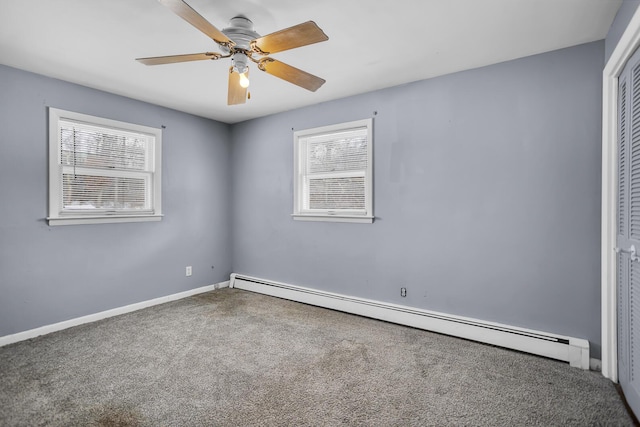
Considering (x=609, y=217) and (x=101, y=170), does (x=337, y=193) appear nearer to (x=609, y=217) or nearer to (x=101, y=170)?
(x=609, y=217)

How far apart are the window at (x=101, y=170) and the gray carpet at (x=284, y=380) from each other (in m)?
1.22

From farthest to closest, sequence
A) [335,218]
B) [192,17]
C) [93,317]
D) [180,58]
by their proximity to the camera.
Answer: [335,218]
[93,317]
[180,58]
[192,17]

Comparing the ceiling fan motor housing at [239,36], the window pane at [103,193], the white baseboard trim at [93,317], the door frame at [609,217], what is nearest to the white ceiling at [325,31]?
the ceiling fan motor housing at [239,36]

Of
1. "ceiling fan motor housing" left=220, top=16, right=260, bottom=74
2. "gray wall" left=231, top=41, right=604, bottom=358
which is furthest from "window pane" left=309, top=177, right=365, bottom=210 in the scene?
"ceiling fan motor housing" left=220, top=16, right=260, bottom=74

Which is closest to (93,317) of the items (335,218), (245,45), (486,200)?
(335,218)

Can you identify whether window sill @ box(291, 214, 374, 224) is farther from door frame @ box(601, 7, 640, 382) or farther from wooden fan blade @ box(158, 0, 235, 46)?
wooden fan blade @ box(158, 0, 235, 46)

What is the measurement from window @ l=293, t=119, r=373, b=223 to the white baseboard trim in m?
1.80

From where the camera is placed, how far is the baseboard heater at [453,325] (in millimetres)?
2371

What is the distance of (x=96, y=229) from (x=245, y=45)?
8.65ft

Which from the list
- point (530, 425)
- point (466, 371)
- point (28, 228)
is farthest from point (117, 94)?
point (530, 425)

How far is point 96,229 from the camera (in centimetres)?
333

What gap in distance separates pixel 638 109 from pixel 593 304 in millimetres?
1421

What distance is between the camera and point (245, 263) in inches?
181

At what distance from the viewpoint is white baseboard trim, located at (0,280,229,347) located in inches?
109
